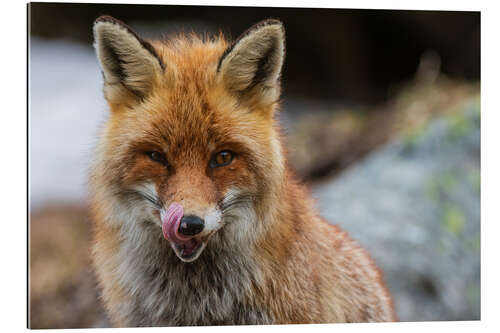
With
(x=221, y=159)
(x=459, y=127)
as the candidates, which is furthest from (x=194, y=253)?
(x=459, y=127)

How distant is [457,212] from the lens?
5398mm

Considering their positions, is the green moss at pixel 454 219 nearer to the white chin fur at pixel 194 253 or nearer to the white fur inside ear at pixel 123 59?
the white chin fur at pixel 194 253

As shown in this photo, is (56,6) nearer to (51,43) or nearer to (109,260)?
(51,43)

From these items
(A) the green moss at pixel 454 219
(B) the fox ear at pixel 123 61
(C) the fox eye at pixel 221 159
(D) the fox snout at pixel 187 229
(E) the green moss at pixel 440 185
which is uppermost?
(B) the fox ear at pixel 123 61

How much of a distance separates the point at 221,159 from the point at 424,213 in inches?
118

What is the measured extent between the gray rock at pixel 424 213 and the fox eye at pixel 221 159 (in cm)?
236

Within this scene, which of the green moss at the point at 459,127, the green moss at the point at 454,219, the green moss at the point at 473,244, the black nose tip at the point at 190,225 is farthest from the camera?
the green moss at the point at 459,127

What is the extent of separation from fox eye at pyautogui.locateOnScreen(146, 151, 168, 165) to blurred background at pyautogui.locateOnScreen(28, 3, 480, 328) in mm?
1181

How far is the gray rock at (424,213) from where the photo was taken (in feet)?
16.0

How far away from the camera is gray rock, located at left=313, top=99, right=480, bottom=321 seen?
4875 mm

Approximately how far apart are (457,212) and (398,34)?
193 centimetres

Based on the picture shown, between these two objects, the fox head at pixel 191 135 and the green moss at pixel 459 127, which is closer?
the fox head at pixel 191 135

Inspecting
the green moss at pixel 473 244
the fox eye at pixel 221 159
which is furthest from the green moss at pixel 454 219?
the fox eye at pixel 221 159
